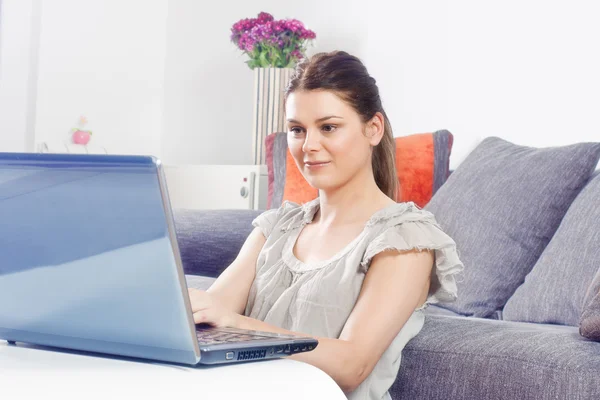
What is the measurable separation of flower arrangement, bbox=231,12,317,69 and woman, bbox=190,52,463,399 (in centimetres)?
198

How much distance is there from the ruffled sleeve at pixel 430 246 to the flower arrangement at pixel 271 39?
222 centimetres

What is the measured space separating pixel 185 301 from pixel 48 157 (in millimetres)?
154

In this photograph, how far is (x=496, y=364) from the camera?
1.20 m

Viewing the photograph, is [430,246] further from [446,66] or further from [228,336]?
[446,66]

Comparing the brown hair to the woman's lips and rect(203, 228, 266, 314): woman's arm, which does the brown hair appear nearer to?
the woman's lips

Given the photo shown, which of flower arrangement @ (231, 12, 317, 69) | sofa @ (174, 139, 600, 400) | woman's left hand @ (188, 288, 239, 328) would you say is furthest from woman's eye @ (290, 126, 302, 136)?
flower arrangement @ (231, 12, 317, 69)

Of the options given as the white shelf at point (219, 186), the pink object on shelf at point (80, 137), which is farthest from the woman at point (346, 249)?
the pink object on shelf at point (80, 137)

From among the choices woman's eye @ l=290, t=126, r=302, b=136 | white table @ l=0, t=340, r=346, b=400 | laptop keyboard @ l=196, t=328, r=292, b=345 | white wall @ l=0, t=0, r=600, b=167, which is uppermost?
white wall @ l=0, t=0, r=600, b=167

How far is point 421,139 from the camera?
7.68 ft

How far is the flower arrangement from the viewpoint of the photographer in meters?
3.42

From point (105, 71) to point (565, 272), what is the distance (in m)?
3.29

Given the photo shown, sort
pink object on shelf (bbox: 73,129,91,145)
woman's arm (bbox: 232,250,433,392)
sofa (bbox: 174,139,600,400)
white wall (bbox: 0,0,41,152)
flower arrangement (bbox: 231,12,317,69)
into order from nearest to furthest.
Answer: woman's arm (bbox: 232,250,433,392) < sofa (bbox: 174,139,600,400) < flower arrangement (bbox: 231,12,317,69) < white wall (bbox: 0,0,41,152) < pink object on shelf (bbox: 73,129,91,145)

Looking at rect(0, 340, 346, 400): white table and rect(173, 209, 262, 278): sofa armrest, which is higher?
rect(173, 209, 262, 278): sofa armrest

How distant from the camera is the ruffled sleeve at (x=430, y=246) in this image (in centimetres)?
125
